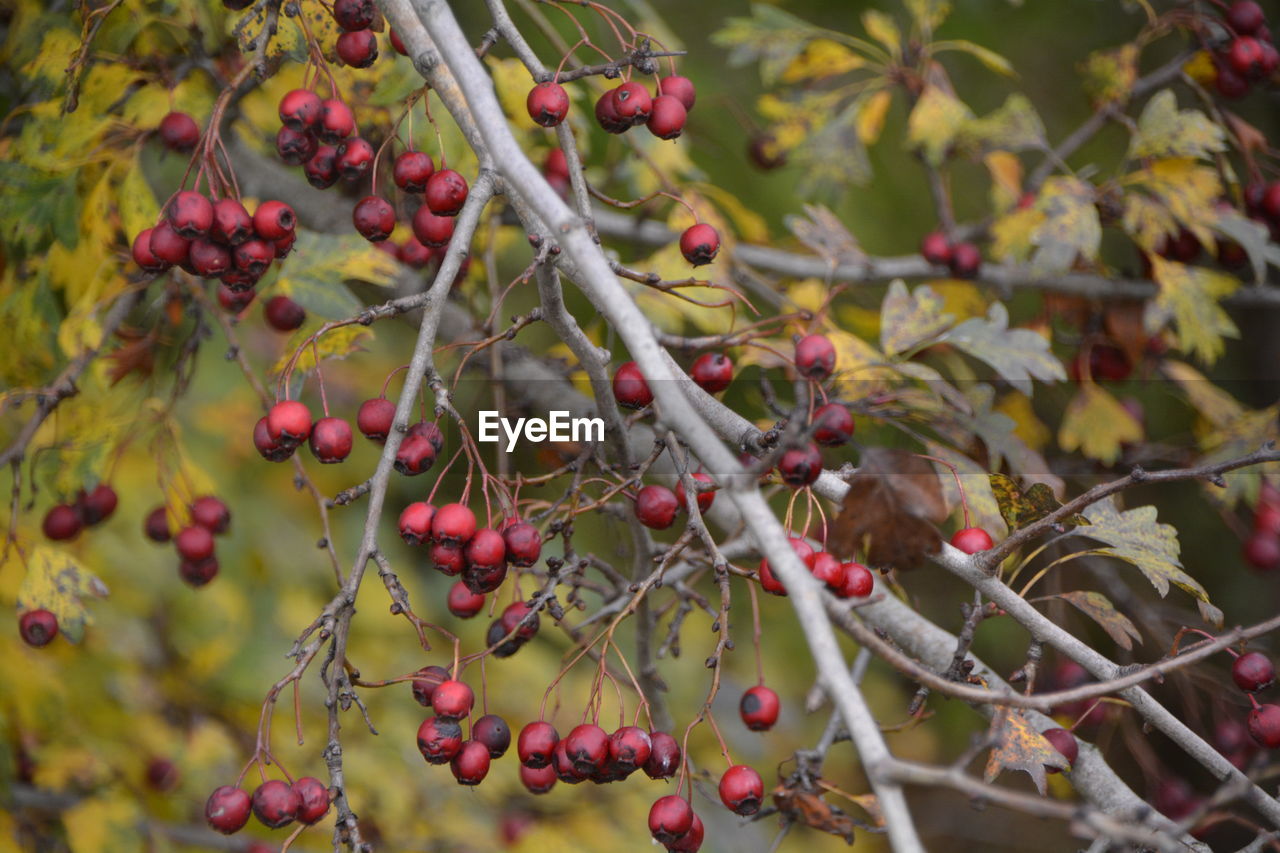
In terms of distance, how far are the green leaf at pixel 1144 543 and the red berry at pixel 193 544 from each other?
1.58 m

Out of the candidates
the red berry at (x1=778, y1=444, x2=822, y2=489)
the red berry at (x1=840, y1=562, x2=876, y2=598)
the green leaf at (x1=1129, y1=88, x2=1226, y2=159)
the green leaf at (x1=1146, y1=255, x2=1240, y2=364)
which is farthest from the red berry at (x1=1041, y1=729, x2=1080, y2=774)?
the green leaf at (x1=1129, y1=88, x2=1226, y2=159)

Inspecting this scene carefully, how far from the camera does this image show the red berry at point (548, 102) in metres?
1.36

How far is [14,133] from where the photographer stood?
2.03 metres

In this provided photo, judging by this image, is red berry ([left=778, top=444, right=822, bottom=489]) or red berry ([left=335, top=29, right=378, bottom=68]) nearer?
red berry ([left=778, top=444, right=822, bottom=489])

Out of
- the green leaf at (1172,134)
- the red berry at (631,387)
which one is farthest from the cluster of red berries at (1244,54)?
the red berry at (631,387)

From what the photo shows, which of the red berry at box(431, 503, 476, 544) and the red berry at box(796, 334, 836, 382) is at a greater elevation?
the red berry at box(796, 334, 836, 382)

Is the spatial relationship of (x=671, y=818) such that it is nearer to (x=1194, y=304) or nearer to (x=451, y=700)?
(x=451, y=700)

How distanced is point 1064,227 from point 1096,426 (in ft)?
1.69

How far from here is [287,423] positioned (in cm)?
130

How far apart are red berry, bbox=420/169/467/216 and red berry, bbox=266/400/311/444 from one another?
13.5 inches

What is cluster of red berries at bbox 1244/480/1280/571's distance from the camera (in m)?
2.63

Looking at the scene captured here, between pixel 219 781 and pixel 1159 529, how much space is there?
2.34m

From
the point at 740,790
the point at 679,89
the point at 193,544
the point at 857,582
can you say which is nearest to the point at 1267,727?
the point at 857,582

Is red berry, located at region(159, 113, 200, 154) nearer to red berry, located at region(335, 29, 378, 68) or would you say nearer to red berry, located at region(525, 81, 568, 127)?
red berry, located at region(335, 29, 378, 68)
